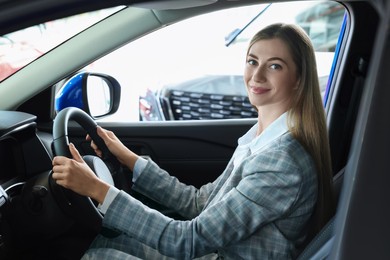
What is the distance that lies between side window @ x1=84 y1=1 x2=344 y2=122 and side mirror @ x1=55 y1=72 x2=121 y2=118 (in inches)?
54.5

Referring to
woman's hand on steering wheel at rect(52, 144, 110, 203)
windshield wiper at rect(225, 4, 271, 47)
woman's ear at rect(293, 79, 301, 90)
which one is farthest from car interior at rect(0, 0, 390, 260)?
windshield wiper at rect(225, 4, 271, 47)

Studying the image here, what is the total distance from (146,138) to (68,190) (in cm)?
92

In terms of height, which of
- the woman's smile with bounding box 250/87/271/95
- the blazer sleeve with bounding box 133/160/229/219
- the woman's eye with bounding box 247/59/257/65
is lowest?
the blazer sleeve with bounding box 133/160/229/219

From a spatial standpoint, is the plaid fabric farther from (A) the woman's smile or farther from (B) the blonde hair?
(A) the woman's smile

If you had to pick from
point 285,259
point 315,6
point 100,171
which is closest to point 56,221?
point 100,171

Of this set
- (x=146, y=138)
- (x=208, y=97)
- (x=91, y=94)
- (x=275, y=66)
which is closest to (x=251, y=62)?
(x=275, y=66)

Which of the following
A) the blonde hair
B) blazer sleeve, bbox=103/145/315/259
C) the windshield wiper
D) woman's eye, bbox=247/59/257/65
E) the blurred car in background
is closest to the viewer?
blazer sleeve, bbox=103/145/315/259

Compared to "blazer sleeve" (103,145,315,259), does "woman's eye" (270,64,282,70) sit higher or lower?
higher

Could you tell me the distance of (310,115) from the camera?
5.45 ft

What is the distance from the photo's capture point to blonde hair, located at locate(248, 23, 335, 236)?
1658 millimetres

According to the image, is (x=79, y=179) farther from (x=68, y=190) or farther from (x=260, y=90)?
(x=260, y=90)

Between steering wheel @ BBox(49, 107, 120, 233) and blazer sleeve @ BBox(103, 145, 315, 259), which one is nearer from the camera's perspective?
blazer sleeve @ BBox(103, 145, 315, 259)

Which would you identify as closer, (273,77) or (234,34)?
(273,77)

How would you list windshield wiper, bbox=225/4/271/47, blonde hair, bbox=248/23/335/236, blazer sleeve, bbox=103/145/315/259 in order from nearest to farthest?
blazer sleeve, bbox=103/145/315/259 → blonde hair, bbox=248/23/335/236 → windshield wiper, bbox=225/4/271/47
